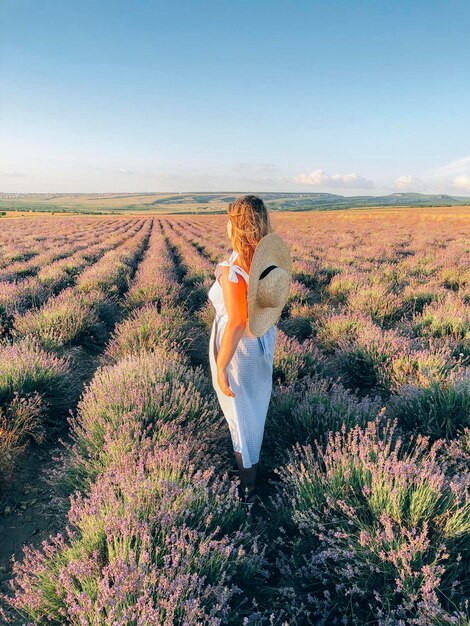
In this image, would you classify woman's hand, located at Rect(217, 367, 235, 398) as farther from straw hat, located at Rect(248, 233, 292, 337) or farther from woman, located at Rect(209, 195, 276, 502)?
straw hat, located at Rect(248, 233, 292, 337)

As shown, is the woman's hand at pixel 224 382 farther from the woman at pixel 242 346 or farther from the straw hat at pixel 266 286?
the straw hat at pixel 266 286

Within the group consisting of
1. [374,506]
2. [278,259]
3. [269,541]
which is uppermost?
[278,259]

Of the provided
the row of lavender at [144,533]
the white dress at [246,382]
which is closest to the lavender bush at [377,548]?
the row of lavender at [144,533]

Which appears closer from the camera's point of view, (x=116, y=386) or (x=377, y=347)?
(x=116, y=386)

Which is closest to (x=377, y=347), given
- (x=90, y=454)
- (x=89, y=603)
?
(x=90, y=454)

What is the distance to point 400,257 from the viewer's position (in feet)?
44.4

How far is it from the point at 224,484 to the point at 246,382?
2.88 ft

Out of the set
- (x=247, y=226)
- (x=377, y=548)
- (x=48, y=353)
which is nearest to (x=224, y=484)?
(x=377, y=548)

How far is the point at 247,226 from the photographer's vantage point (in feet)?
7.66

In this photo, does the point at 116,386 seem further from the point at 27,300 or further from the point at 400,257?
the point at 400,257

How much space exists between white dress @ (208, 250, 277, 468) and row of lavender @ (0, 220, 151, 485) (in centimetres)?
190

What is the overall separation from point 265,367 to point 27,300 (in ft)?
21.1

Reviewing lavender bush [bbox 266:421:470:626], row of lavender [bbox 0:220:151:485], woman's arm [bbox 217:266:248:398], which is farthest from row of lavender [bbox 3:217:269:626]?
woman's arm [bbox 217:266:248:398]

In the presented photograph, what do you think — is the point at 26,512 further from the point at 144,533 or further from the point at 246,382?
the point at 246,382
